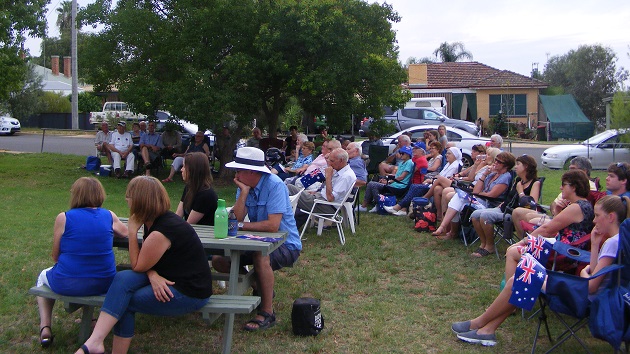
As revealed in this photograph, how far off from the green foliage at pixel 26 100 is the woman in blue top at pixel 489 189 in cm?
3426

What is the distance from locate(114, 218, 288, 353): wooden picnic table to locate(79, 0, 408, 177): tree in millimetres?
7975

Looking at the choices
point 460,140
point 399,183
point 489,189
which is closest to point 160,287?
point 489,189

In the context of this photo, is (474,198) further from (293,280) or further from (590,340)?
(590,340)

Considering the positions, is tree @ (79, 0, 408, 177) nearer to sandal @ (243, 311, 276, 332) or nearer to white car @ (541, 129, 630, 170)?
white car @ (541, 129, 630, 170)

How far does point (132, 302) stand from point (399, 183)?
22.3 ft

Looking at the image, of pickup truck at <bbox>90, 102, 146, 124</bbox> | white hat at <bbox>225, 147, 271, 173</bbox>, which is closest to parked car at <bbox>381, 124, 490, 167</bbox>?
white hat at <bbox>225, 147, 271, 173</bbox>

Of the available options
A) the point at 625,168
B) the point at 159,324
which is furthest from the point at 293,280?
the point at 625,168

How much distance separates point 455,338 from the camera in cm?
485

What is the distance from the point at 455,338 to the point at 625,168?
2.28 metres

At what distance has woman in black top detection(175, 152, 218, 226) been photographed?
524 centimetres

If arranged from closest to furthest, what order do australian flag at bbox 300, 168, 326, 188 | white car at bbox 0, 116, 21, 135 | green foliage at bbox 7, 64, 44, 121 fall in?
1. australian flag at bbox 300, 168, 326, 188
2. white car at bbox 0, 116, 21, 135
3. green foliage at bbox 7, 64, 44, 121

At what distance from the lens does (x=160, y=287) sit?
13.3 feet

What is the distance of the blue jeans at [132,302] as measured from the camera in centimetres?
406

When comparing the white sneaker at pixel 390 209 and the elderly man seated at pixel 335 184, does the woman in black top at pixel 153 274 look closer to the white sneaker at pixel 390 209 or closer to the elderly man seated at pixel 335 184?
the elderly man seated at pixel 335 184
